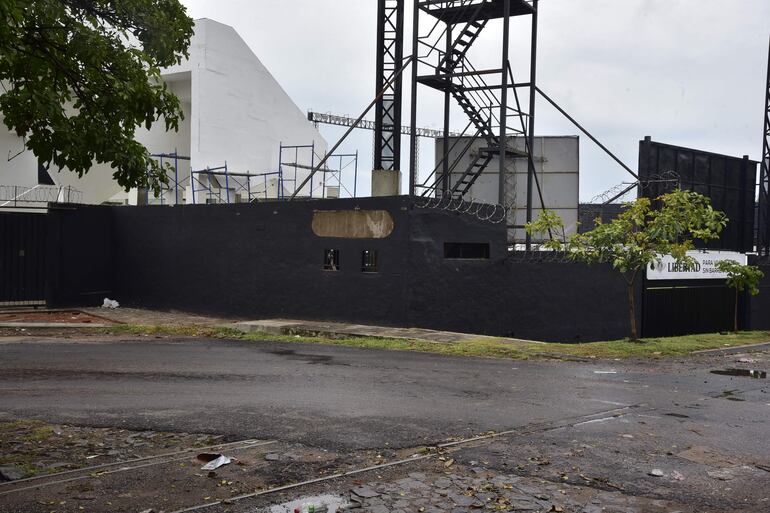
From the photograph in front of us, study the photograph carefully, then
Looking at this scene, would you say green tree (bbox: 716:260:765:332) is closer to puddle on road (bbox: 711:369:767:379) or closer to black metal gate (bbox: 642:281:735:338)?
black metal gate (bbox: 642:281:735:338)

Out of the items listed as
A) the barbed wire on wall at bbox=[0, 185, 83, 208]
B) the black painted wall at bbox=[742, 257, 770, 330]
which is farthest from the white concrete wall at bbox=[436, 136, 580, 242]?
the barbed wire on wall at bbox=[0, 185, 83, 208]

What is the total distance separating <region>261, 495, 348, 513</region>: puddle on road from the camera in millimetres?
5473

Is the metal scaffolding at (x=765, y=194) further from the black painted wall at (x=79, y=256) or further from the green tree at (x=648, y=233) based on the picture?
the black painted wall at (x=79, y=256)

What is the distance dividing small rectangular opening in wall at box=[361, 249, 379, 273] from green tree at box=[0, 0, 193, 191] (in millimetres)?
9311

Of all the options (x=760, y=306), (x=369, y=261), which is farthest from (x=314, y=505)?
(x=760, y=306)

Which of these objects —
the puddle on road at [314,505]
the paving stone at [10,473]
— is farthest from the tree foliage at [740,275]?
the paving stone at [10,473]

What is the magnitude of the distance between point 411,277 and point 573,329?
490cm

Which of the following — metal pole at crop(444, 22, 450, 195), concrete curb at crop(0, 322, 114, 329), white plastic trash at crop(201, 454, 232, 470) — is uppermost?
metal pole at crop(444, 22, 450, 195)

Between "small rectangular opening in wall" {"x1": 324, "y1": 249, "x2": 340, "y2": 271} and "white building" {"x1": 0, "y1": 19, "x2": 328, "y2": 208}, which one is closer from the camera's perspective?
"small rectangular opening in wall" {"x1": 324, "y1": 249, "x2": 340, "y2": 271}

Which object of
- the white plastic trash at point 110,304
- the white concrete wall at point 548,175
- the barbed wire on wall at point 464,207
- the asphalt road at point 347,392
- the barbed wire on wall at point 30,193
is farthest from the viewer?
the barbed wire on wall at point 30,193

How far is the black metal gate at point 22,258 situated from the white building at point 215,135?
8441 millimetres

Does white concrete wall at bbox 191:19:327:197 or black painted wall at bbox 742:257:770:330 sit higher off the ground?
white concrete wall at bbox 191:19:327:197

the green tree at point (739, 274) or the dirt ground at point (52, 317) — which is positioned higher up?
the green tree at point (739, 274)

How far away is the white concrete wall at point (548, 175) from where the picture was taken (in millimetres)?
23859
